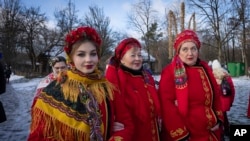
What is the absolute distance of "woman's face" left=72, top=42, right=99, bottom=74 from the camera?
237 centimetres

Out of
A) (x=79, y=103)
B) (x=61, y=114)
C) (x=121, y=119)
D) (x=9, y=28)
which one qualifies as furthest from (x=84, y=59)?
(x=9, y=28)

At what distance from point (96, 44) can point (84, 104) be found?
489 mm

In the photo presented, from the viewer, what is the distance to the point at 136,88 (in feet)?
10.2

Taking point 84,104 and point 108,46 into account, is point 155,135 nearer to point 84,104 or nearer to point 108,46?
point 84,104

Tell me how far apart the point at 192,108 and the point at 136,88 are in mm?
635

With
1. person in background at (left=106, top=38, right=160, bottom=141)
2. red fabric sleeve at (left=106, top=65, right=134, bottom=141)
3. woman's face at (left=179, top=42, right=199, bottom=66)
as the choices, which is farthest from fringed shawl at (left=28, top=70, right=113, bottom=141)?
woman's face at (left=179, top=42, right=199, bottom=66)

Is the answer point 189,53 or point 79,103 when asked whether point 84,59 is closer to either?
point 79,103

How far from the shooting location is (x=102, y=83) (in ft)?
8.25

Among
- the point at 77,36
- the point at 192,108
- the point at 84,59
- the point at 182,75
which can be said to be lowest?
the point at 192,108

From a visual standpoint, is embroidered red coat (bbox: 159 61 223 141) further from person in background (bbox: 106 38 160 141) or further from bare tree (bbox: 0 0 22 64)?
bare tree (bbox: 0 0 22 64)

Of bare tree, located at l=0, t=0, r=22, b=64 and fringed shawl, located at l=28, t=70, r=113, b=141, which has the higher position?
bare tree, located at l=0, t=0, r=22, b=64

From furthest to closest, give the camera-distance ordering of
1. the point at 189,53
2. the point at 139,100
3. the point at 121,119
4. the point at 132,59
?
1. the point at 189,53
2. the point at 132,59
3. the point at 139,100
4. the point at 121,119

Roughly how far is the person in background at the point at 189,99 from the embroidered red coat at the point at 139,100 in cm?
Answer: 14

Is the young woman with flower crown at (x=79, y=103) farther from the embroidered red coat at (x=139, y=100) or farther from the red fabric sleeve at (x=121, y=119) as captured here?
the embroidered red coat at (x=139, y=100)
